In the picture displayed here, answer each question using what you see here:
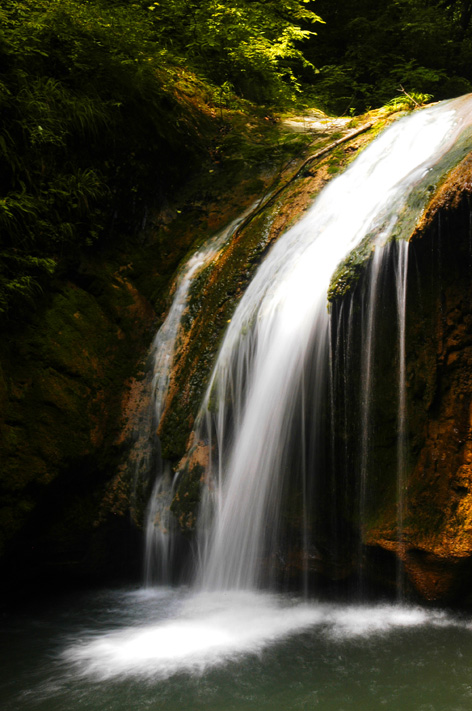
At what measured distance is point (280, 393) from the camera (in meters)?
4.04

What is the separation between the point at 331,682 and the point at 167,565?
2084mm

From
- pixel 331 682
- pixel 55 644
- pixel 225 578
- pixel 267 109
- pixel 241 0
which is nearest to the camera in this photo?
pixel 331 682

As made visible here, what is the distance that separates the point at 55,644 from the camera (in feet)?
11.9

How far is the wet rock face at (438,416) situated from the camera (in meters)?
3.31

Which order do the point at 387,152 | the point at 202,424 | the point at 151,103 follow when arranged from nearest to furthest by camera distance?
the point at 202,424, the point at 387,152, the point at 151,103

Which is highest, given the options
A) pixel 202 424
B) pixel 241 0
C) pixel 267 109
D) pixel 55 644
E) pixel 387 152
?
pixel 241 0

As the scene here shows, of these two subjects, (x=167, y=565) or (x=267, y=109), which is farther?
(x=267, y=109)

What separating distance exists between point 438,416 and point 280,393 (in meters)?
1.16

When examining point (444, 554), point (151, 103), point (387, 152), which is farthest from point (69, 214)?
point (444, 554)

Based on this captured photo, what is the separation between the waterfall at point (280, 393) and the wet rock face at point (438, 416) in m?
0.09

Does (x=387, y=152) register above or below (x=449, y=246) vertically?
above

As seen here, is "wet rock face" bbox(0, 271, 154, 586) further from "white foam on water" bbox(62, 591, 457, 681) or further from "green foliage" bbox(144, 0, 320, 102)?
"green foliage" bbox(144, 0, 320, 102)

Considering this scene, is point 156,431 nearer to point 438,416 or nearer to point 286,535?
point 286,535

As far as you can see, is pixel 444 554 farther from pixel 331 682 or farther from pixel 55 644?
pixel 55 644
